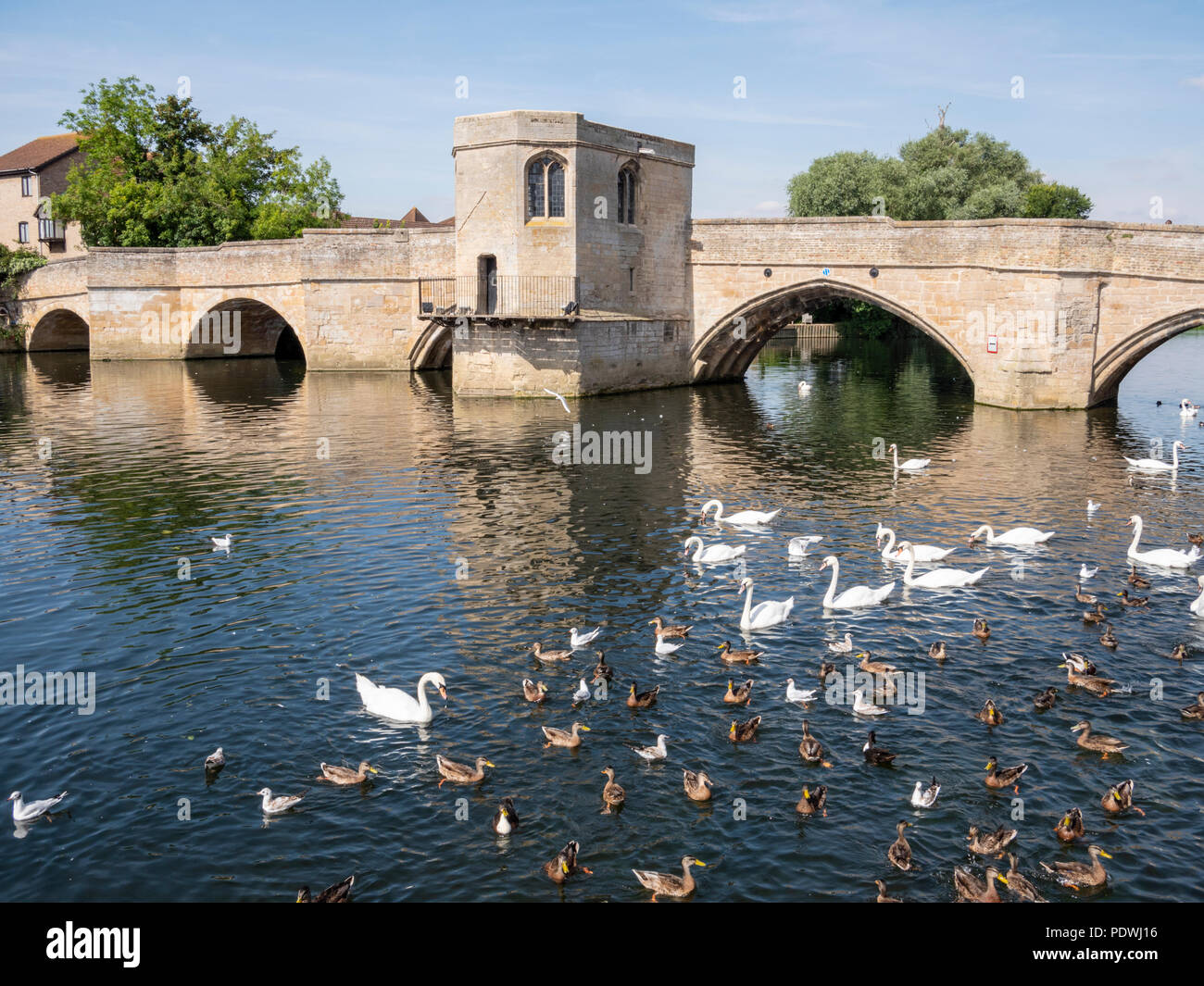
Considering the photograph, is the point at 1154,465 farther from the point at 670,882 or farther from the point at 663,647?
the point at 670,882

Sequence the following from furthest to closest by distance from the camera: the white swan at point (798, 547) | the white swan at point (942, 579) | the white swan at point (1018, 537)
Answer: the white swan at point (1018, 537) → the white swan at point (798, 547) → the white swan at point (942, 579)

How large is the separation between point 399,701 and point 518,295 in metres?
29.8

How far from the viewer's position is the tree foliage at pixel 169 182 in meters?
67.4

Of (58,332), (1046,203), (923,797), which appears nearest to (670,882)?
(923,797)

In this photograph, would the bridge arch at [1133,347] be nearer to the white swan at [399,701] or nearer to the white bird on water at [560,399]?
the white bird on water at [560,399]

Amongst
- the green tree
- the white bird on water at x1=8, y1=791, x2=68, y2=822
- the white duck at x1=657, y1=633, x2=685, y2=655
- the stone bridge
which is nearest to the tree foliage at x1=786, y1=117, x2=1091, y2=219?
the green tree

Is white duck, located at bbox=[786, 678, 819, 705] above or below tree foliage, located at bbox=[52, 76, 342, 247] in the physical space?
below

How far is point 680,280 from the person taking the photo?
47062mm

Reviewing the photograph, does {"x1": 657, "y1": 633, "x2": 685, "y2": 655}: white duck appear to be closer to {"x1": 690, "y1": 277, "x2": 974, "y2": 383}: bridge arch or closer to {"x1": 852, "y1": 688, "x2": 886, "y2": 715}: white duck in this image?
{"x1": 852, "y1": 688, "x2": 886, "y2": 715}: white duck

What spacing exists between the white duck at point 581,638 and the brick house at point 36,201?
80.0 m

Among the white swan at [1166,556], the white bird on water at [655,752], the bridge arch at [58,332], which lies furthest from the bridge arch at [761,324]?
the bridge arch at [58,332]

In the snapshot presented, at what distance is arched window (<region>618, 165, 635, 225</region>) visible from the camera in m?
44.2

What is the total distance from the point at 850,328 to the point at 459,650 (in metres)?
80.6

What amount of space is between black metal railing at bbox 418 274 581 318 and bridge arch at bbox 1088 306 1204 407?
20.1 meters
